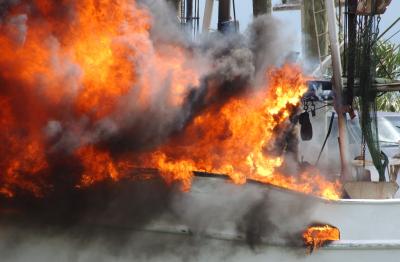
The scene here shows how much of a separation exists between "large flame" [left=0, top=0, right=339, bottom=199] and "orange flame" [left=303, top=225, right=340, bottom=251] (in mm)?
1004

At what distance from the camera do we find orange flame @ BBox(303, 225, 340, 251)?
7949mm

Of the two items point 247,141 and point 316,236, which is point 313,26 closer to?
point 247,141

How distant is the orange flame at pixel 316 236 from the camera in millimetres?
7949

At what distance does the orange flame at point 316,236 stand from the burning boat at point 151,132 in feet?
0.04

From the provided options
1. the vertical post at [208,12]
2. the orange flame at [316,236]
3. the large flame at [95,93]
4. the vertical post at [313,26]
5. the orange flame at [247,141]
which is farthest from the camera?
the vertical post at [313,26]

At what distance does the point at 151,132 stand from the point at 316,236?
254cm

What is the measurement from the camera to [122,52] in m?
7.00

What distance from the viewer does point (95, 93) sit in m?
6.97

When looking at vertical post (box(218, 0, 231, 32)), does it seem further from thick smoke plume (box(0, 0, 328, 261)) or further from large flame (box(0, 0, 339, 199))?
large flame (box(0, 0, 339, 199))

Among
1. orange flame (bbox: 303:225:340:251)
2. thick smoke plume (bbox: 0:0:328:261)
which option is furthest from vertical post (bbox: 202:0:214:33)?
orange flame (bbox: 303:225:340:251)

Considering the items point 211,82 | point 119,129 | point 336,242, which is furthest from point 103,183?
point 336,242

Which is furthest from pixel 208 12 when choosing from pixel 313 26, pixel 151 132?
pixel 151 132

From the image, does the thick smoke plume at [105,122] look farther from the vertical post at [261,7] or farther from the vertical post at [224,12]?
the vertical post at [261,7]

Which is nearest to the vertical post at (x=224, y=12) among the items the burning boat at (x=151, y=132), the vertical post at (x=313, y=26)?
the vertical post at (x=313, y=26)
